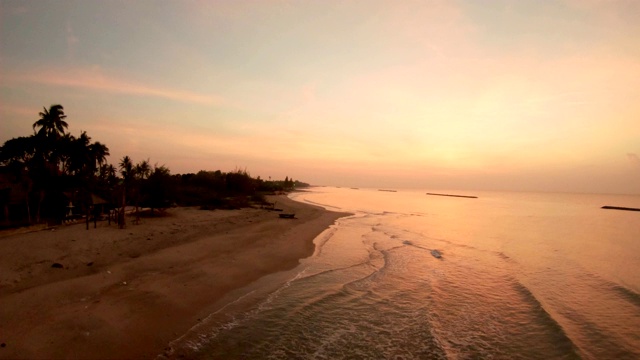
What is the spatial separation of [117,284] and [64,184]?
23760 mm

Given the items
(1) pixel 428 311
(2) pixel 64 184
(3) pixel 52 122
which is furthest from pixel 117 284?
(3) pixel 52 122

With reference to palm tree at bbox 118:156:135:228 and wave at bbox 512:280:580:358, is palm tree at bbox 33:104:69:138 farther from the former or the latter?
wave at bbox 512:280:580:358

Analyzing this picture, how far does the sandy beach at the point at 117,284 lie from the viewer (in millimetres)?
6777

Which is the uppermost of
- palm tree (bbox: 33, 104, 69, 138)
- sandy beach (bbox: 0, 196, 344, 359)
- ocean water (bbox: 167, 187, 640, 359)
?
palm tree (bbox: 33, 104, 69, 138)

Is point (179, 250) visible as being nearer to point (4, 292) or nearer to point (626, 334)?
point (4, 292)

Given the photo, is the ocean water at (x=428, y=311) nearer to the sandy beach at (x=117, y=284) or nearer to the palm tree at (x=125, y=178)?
the sandy beach at (x=117, y=284)

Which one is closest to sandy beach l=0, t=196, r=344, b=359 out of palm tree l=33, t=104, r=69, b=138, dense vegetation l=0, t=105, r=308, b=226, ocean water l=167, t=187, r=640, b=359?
ocean water l=167, t=187, r=640, b=359

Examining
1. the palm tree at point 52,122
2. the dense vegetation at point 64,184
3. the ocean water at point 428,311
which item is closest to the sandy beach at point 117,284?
the ocean water at point 428,311

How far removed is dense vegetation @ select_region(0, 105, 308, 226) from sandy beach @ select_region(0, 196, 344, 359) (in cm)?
639

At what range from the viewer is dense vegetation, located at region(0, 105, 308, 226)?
2462 centimetres

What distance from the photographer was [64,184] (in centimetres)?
2764

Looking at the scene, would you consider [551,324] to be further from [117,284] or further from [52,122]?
[52,122]

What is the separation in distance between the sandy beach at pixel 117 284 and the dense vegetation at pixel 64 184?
639 cm

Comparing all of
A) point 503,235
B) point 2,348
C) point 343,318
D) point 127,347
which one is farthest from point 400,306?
point 503,235
